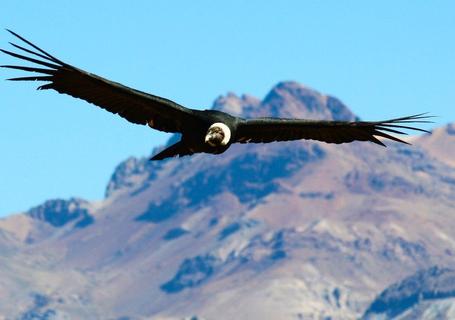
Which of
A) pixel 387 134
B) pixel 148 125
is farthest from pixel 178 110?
pixel 387 134

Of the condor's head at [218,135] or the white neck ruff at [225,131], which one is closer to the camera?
the condor's head at [218,135]

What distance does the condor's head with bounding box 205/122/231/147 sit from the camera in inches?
1319

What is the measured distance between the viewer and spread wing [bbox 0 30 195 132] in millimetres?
34969

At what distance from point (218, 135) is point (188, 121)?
3.08m

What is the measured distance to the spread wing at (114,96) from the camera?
3497 cm

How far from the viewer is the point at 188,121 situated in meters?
36.7

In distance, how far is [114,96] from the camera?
36.5 meters

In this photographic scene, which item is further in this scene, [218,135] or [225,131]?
[225,131]

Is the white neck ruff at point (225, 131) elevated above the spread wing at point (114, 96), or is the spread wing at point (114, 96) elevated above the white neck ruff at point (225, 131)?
the spread wing at point (114, 96)

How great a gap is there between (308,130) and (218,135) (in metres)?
5.91

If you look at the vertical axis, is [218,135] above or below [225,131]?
below

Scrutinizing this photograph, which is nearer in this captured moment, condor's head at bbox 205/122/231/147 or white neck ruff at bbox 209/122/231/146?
condor's head at bbox 205/122/231/147

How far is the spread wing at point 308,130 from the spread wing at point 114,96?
190 centimetres

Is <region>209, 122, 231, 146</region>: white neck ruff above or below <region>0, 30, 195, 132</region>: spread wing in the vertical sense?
below
